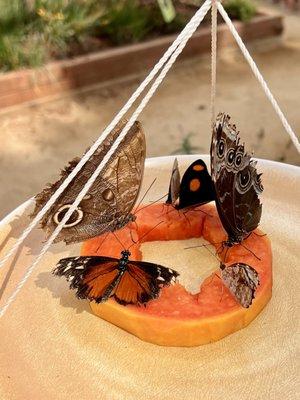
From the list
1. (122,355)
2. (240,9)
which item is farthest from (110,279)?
(240,9)

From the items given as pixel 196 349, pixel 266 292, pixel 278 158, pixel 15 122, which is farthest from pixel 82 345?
pixel 15 122

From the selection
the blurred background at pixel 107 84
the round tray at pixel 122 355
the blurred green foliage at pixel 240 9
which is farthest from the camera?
the blurred green foliage at pixel 240 9

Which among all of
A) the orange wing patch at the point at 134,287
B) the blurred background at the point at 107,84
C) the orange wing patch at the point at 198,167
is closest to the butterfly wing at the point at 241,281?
the orange wing patch at the point at 134,287

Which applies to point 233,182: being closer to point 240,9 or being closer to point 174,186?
point 174,186

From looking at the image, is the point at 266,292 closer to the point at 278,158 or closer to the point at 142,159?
the point at 142,159

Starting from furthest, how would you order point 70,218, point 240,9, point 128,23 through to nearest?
point 240,9, point 128,23, point 70,218

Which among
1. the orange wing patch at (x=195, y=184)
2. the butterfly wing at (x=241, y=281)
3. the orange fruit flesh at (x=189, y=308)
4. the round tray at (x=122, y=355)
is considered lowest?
the round tray at (x=122, y=355)

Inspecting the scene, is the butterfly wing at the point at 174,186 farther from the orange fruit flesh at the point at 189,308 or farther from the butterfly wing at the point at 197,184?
the orange fruit flesh at the point at 189,308
